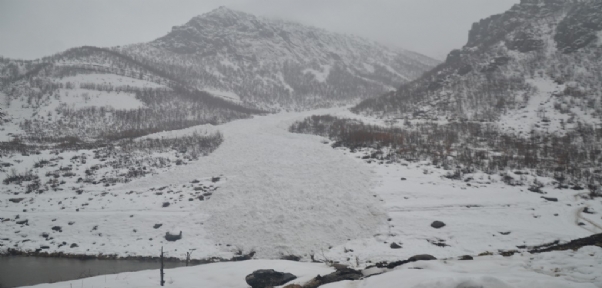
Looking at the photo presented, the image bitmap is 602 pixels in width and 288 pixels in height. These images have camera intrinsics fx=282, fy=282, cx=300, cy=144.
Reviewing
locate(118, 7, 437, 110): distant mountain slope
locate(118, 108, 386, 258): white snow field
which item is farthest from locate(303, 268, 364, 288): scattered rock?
locate(118, 7, 437, 110): distant mountain slope

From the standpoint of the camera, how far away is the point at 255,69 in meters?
159

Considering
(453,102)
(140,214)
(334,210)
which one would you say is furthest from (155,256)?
(453,102)

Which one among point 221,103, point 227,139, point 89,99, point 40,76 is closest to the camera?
point 227,139

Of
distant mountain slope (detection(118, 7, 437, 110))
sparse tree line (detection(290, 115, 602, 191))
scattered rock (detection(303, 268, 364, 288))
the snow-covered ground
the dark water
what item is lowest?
the dark water

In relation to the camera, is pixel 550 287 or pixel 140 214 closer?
pixel 550 287

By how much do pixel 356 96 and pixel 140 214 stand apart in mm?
127100

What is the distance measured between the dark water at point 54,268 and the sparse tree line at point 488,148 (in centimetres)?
2267

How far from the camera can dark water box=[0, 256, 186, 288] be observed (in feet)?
47.3

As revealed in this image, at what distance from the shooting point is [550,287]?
5695 millimetres

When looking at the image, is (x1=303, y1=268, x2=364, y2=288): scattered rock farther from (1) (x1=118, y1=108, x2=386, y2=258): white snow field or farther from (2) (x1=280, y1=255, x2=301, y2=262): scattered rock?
(1) (x1=118, y1=108, x2=386, y2=258): white snow field

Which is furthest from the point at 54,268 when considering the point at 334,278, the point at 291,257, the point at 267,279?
the point at 334,278

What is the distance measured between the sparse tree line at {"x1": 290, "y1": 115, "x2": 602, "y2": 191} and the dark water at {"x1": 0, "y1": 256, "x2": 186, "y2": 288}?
22.7m

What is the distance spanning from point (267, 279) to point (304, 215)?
9160mm

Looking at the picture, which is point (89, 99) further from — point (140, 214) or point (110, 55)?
point (140, 214)
